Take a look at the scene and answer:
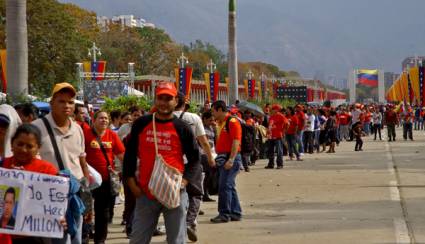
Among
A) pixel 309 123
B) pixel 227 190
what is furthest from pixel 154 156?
pixel 309 123

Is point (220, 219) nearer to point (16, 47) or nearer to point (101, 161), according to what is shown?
point (101, 161)

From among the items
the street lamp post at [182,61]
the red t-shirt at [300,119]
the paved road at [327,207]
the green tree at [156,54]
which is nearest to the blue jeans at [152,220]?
the paved road at [327,207]

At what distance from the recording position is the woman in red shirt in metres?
9.34

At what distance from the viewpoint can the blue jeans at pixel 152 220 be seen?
22.7 feet

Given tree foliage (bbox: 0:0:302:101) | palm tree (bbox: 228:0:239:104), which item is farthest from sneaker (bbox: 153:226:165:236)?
palm tree (bbox: 228:0:239:104)

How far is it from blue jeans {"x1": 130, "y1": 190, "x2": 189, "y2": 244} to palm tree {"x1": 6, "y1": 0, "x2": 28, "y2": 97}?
9.39m

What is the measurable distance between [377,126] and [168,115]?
35038 millimetres

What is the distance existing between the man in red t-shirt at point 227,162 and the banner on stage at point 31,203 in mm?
5605

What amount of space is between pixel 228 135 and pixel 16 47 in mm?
6002

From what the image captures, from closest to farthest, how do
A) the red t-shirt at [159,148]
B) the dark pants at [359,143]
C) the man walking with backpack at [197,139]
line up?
1. the red t-shirt at [159,148]
2. the man walking with backpack at [197,139]
3. the dark pants at [359,143]

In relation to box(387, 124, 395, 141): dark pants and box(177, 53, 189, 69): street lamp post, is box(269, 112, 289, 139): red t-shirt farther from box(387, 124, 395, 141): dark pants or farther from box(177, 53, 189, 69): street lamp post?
box(177, 53, 189, 69): street lamp post

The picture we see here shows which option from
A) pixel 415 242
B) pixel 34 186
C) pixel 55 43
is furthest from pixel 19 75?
pixel 55 43

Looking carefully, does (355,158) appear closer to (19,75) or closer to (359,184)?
(359,184)

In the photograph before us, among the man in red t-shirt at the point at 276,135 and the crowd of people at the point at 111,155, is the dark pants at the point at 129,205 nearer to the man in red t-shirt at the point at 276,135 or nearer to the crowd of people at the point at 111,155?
the crowd of people at the point at 111,155
